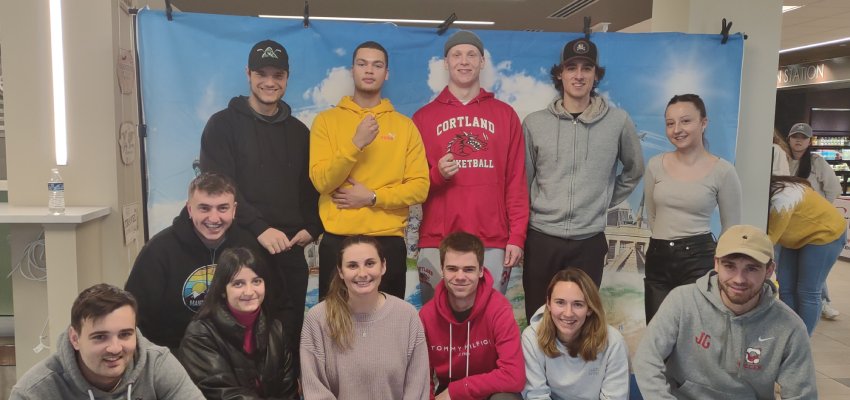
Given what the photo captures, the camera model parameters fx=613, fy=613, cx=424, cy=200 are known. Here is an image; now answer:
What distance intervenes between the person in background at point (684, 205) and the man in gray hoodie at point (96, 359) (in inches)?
88.0

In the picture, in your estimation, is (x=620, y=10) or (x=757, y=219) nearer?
(x=757, y=219)

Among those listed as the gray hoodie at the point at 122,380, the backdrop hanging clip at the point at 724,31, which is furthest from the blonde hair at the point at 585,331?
the backdrop hanging clip at the point at 724,31

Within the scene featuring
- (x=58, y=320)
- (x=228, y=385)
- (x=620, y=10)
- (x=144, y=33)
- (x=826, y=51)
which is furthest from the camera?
(x=826, y=51)

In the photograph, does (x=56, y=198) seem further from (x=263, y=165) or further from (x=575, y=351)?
(x=575, y=351)

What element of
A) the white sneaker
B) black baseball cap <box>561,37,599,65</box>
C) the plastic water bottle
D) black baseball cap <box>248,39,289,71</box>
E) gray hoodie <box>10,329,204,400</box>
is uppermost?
black baseball cap <box>561,37,599,65</box>

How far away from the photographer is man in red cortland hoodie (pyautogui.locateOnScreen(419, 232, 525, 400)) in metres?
2.36

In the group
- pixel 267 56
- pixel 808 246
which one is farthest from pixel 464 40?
pixel 808 246

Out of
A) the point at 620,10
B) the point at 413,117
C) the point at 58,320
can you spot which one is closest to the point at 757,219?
the point at 413,117

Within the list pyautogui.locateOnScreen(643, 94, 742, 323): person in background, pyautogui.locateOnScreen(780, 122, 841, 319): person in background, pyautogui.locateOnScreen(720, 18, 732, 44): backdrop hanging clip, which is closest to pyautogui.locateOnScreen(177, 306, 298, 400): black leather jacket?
pyautogui.locateOnScreen(643, 94, 742, 323): person in background

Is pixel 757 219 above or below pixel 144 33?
below

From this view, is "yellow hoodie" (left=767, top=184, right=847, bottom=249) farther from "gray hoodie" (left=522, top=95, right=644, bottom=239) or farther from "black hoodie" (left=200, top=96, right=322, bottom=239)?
"black hoodie" (left=200, top=96, right=322, bottom=239)

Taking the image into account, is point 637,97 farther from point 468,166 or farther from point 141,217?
point 141,217

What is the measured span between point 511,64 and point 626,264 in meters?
1.21

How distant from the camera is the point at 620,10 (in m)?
7.11
